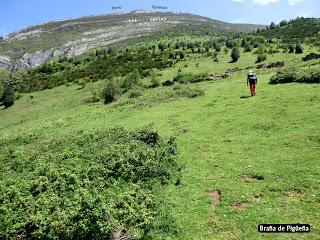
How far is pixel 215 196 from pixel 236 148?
4.97m

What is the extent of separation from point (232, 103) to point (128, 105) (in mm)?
10893

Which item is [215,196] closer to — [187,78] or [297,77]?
[297,77]

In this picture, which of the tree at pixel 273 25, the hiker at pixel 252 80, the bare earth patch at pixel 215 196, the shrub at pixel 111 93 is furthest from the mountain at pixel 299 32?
the bare earth patch at pixel 215 196

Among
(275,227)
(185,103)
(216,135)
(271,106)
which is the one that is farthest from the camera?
(185,103)

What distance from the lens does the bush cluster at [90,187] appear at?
1424cm

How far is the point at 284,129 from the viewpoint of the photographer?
861 inches

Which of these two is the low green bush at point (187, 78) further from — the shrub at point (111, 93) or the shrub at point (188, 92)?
the shrub at point (111, 93)

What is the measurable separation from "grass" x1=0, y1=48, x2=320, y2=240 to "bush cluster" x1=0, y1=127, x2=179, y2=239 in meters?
1.08

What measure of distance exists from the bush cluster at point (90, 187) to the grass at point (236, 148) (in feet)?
3.55

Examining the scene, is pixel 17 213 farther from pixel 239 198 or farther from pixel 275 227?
pixel 275 227

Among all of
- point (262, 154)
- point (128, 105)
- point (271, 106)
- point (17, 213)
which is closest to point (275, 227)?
point (262, 154)

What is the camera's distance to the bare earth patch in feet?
51.5

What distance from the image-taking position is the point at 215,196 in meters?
16.1

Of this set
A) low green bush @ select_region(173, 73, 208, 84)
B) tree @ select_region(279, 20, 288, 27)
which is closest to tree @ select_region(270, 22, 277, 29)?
tree @ select_region(279, 20, 288, 27)
